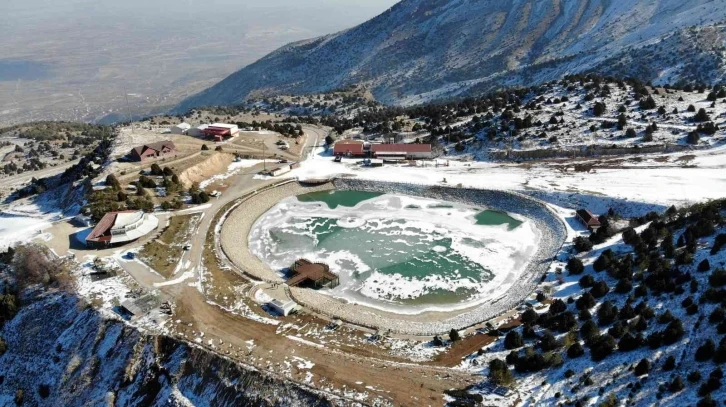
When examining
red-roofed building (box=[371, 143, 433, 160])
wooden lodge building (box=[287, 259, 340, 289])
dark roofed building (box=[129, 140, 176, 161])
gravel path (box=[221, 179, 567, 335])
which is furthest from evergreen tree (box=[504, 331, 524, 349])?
dark roofed building (box=[129, 140, 176, 161])

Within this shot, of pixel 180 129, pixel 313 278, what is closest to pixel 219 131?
pixel 180 129

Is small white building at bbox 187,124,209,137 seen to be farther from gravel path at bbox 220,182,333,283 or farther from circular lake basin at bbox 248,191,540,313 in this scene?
circular lake basin at bbox 248,191,540,313

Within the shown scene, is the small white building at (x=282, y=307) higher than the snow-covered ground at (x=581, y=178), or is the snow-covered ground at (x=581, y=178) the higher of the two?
the snow-covered ground at (x=581, y=178)

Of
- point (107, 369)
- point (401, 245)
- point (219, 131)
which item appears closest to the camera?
point (107, 369)

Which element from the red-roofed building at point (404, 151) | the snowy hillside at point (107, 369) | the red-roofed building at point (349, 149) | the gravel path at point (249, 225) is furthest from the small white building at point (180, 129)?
the snowy hillside at point (107, 369)

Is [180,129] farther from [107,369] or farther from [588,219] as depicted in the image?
[588,219]

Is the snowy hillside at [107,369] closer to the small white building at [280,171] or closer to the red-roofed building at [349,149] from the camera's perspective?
the small white building at [280,171]
